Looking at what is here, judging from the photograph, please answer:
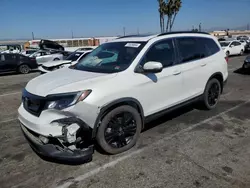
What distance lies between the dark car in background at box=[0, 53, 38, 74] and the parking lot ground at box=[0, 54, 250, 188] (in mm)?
11394

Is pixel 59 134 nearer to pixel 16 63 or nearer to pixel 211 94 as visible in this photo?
pixel 211 94

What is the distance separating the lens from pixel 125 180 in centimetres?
302

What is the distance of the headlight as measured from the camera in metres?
3.07

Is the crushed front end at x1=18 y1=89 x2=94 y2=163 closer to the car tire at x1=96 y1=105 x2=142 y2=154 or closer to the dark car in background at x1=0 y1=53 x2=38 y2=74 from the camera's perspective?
the car tire at x1=96 y1=105 x2=142 y2=154

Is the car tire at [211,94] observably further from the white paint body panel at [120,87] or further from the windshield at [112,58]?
the windshield at [112,58]

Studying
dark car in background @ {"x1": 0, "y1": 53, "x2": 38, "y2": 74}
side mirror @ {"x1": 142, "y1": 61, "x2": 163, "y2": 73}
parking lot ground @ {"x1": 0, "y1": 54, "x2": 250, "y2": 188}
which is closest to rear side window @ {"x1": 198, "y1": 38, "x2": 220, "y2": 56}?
parking lot ground @ {"x1": 0, "y1": 54, "x2": 250, "y2": 188}

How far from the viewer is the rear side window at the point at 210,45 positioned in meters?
5.33

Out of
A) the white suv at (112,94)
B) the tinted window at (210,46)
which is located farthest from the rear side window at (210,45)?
the white suv at (112,94)

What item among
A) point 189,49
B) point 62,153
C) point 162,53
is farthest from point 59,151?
point 189,49

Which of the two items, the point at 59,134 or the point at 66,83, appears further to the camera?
the point at 66,83

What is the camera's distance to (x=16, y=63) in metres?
15.3

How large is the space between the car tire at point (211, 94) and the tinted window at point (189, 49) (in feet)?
2.48

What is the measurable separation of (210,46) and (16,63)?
1333cm

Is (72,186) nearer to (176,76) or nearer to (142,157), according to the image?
(142,157)
